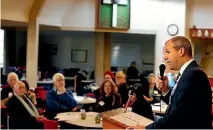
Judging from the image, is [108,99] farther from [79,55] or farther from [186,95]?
[79,55]

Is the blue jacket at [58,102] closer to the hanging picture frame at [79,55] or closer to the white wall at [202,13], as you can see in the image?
the white wall at [202,13]

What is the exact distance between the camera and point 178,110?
7.25ft

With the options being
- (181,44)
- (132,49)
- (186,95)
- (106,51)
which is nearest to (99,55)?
(106,51)

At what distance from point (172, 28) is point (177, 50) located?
858 centimetres

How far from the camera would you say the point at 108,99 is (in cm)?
672

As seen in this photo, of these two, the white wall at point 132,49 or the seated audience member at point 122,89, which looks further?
the white wall at point 132,49

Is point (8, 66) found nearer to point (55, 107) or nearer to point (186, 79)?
point (55, 107)

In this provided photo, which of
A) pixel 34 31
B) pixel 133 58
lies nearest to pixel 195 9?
pixel 34 31

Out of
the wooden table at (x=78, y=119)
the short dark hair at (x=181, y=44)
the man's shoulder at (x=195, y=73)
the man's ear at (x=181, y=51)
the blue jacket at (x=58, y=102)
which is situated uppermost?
the short dark hair at (x=181, y=44)

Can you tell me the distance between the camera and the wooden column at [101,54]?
1114 cm

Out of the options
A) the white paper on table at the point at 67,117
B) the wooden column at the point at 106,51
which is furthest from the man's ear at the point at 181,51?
the wooden column at the point at 106,51

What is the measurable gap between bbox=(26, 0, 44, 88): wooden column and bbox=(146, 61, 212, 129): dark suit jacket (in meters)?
7.11

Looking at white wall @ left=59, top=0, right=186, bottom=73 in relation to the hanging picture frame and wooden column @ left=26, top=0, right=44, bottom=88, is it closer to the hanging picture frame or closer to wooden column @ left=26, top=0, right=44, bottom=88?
wooden column @ left=26, top=0, right=44, bottom=88

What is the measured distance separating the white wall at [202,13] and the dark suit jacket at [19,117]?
239 inches
